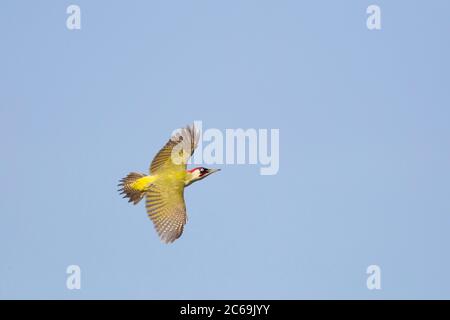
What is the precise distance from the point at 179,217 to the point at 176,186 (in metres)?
0.60

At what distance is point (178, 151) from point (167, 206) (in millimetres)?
1057

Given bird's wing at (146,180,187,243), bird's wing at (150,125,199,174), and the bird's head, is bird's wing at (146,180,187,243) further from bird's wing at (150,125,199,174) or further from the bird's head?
bird's wing at (150,125,199,174)

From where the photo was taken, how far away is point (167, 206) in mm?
22516

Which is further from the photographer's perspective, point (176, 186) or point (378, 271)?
point (378, 271)

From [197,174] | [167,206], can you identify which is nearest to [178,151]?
[197,174]

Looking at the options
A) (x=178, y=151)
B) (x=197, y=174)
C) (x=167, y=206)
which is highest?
(x=178, y=151)

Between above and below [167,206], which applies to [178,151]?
above

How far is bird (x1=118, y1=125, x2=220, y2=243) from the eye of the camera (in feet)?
73.9

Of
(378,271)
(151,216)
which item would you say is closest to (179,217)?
(151,216)

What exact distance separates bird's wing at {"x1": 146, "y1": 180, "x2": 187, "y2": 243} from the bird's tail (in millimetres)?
190

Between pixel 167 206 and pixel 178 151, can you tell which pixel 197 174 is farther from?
pixel 167 206
